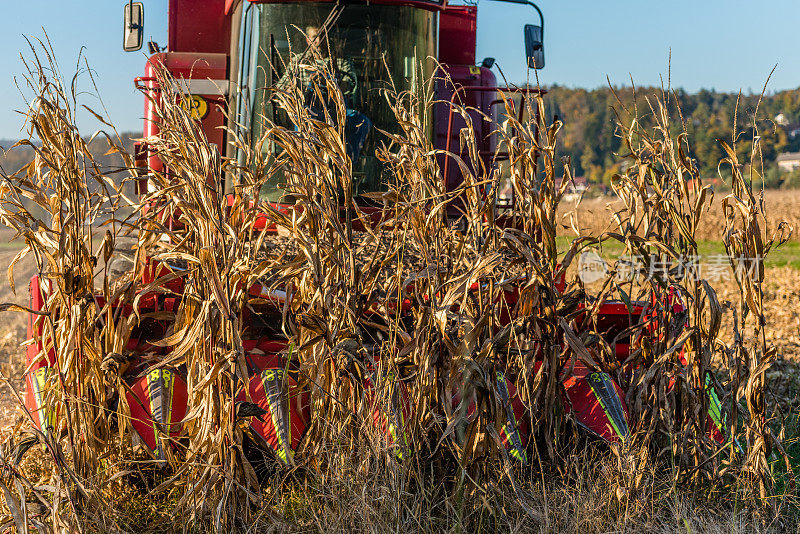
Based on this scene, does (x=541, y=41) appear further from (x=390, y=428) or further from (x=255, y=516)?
(x=255, y=516)

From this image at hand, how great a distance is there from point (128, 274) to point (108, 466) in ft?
2.22

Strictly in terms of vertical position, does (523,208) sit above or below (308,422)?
above

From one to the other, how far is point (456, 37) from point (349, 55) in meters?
1.77

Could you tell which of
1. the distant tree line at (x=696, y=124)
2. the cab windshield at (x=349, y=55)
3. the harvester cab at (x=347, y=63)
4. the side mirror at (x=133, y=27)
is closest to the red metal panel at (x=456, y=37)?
the distant tree line at (x=696, y=124)

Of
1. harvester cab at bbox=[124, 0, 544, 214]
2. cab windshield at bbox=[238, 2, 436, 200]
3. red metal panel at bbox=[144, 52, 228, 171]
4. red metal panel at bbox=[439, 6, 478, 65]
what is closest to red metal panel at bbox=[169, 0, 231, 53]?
red metal panel at bbox=[144, 52, 228, 171]

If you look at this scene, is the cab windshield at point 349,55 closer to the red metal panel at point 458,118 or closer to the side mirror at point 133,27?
the red metal panel at point 458,118

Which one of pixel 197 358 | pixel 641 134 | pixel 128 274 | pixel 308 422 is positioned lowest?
pixel 308 422

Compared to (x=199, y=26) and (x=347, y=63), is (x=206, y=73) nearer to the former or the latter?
(x=199, y=26)

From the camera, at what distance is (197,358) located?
2.38 meters

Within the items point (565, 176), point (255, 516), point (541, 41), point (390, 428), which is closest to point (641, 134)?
point (565, 176)

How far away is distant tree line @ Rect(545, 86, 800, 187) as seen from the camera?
268 centimetres

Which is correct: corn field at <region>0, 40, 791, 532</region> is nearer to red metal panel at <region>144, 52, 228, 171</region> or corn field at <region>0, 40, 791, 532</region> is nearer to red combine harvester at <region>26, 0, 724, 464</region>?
red combine harvester at <region>26, 0, 724, 464</region>

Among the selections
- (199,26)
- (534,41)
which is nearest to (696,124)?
(534,41)

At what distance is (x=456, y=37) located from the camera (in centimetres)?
553
